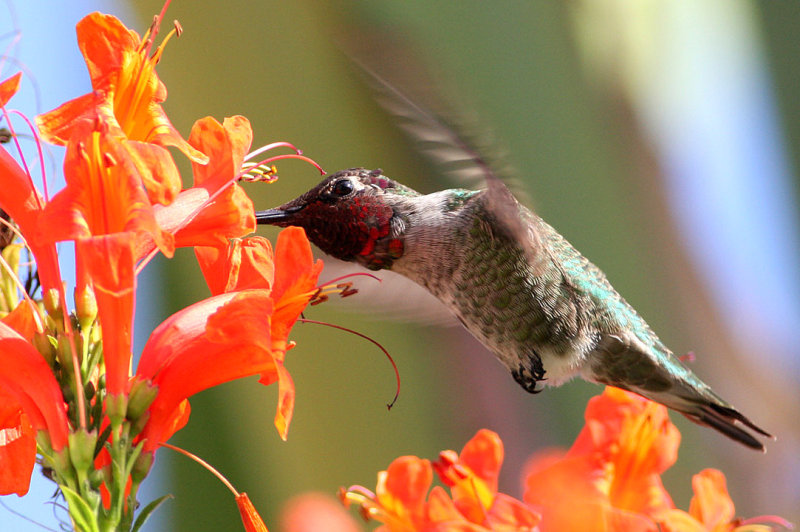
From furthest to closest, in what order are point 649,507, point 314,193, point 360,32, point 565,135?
point 565,135 < point 314,193 < point 360,32 < point 649,507

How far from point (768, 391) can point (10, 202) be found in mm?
3279

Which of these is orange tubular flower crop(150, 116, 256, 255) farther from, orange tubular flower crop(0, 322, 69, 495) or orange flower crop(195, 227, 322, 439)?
orange tubular flower crop(0, 322, 69, 495)

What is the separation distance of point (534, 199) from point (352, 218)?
1793 mm

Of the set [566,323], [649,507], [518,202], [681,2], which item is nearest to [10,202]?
[649,507]

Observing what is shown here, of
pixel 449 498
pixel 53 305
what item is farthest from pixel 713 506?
pixel 53 305

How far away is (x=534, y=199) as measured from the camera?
10.7 feet

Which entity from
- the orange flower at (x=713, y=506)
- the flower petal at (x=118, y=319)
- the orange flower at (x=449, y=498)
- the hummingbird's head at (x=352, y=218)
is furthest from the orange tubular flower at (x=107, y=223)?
the orange flower at (x=713, y=506)

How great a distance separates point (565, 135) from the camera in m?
3.66

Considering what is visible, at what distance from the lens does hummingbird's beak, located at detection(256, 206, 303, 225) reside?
4.71 feet

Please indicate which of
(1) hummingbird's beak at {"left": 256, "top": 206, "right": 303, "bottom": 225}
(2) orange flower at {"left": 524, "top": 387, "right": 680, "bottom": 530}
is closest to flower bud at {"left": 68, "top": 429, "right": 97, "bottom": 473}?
(2) orange flower at {"left": 524, "top": 387, "right": 680, "bottom": 530}

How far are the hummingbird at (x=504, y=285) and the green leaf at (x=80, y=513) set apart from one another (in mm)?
817

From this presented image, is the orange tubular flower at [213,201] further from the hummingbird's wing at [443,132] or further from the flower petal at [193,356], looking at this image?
the hummingbird's wing at [443,132]

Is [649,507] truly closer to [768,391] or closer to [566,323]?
[566,323]

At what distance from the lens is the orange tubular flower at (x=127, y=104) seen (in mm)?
815
